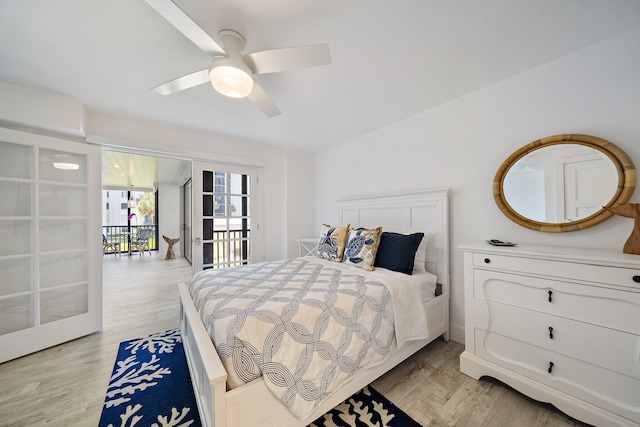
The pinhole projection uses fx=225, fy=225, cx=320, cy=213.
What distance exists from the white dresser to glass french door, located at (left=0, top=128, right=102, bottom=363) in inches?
144

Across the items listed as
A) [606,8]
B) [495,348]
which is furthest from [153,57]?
[495,348]

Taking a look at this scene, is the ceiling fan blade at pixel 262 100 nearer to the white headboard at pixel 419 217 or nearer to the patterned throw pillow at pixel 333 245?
the patterned throw pillow at pixel 333 245

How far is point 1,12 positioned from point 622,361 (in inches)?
155

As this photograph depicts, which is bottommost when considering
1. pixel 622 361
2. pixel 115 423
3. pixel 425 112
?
pixel 115 423

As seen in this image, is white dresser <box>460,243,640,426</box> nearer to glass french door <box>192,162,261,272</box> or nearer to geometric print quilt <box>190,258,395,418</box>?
geometric print quilt <box>190,258,395,418</box>

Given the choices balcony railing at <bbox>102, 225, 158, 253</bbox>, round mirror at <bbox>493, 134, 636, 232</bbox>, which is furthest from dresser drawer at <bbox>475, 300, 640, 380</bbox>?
balcony railing at <bbox>102, 225, 158, 253</bbox>

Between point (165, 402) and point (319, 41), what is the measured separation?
2636mm

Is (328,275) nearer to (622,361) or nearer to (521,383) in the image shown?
(521,383)

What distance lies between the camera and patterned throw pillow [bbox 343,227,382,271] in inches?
87.0

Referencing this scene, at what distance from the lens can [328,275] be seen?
2002mm

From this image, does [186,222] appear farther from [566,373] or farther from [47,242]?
[566,373]

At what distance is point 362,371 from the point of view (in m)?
1.49

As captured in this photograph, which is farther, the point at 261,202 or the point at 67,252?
the point at 261,202

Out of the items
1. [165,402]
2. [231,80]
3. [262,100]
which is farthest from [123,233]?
[231,80]
